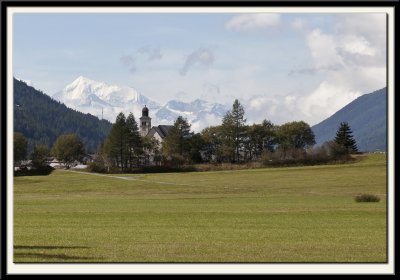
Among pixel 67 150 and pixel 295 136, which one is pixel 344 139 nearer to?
pixel 295 136

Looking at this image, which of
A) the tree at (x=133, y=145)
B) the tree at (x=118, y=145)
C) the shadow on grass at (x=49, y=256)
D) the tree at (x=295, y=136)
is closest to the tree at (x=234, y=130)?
the tree at (x=295, y=136)

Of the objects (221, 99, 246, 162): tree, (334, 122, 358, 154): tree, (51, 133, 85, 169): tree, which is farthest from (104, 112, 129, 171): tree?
(334, 122, 358, 154): tree

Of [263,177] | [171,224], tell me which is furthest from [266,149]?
[171,224]

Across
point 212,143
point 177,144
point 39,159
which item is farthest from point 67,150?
point 212,143

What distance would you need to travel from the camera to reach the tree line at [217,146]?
136 meters

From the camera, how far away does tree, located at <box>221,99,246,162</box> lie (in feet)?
475

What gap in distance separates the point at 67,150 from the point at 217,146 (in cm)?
3433

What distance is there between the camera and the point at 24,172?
125 metres

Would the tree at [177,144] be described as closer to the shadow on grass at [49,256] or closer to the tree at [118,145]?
the tree at [118,145]

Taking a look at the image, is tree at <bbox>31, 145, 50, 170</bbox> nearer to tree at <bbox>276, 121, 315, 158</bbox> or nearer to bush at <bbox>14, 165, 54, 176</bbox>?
bush at <bbox>14, 165, 54, 176</bbox>

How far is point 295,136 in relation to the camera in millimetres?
153625

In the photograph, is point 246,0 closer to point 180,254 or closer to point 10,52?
point 10,52

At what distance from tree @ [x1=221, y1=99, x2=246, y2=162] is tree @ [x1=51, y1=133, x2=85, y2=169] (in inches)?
1404

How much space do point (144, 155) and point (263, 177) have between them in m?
46.5
